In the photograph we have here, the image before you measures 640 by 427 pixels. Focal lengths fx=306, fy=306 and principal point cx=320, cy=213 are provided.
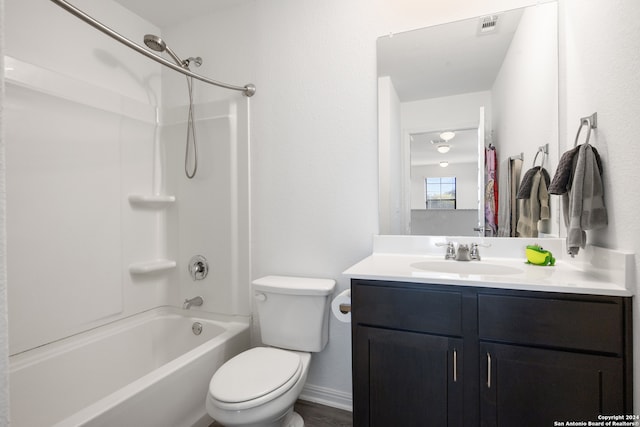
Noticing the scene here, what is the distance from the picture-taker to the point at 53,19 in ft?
5.59

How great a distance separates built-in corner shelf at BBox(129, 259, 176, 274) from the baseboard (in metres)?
1.28

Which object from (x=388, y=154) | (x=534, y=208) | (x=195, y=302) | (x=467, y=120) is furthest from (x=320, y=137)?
(x=195, y=302)

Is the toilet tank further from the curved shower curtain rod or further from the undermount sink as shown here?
Answer: the curved shower curtain rod

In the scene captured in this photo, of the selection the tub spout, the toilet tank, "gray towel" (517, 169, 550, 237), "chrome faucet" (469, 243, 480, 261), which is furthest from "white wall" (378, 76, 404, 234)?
the tub spout

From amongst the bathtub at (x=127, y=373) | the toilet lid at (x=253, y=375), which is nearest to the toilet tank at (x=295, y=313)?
the toilet lid at (x=253, y=375)

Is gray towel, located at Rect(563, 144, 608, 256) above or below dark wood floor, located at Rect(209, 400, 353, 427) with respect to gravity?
above

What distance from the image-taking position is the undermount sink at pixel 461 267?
143 cm

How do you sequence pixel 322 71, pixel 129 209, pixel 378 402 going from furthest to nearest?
pixel 129 209, pixel 322 71, pixel 378 402

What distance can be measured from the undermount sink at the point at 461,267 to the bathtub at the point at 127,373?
3.97 feet

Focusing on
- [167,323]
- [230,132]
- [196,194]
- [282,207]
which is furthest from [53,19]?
[167,323]

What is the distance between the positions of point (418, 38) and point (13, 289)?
2.45 metres

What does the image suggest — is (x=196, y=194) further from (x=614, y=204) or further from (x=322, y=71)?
(x=614, y=204)

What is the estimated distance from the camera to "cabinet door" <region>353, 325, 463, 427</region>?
112cm

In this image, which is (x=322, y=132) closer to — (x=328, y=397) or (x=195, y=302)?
(x=195, y=302)
